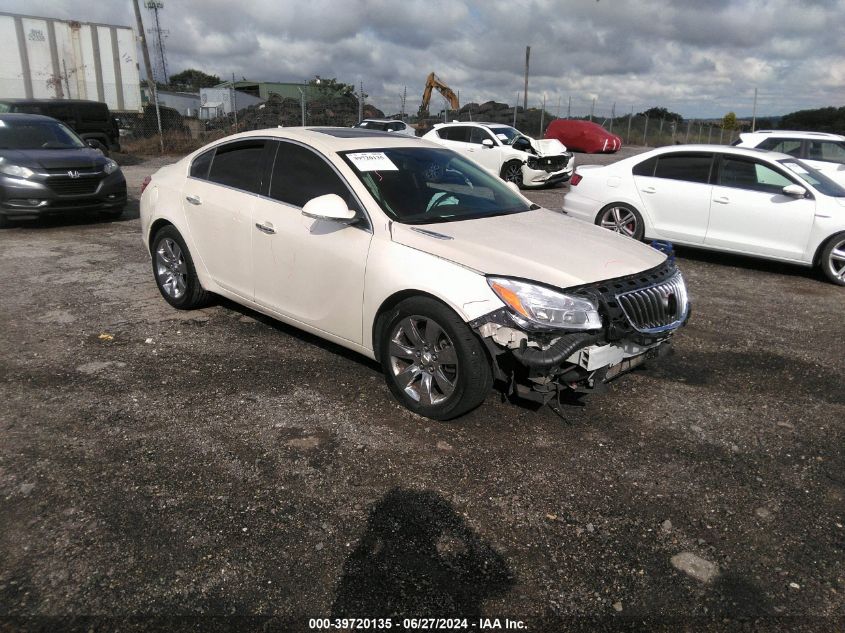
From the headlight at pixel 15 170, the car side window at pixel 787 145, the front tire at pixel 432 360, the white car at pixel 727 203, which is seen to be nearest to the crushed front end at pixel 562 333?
the front tire at pixel 432 360

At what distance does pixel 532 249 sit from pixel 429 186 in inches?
42.0

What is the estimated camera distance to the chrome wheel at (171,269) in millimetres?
5543

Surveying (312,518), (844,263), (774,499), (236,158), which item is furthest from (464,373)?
(844,263)

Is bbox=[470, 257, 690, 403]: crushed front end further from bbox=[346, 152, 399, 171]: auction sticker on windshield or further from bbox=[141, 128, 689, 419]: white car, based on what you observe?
bbox=[346, 152, 399, 171]: auction sticker on windshield

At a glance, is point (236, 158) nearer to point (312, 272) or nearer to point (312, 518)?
point (312, 272)

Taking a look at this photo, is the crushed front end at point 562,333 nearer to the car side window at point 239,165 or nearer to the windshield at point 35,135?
the car side window at point 239,165

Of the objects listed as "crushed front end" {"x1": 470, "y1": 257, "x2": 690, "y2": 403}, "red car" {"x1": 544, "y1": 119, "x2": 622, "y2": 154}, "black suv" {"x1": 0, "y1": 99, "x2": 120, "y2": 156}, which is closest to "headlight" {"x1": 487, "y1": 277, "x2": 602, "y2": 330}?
"crushed front end" {"x1": 470, "y1": 257, "x2": 690, "y2": 403}

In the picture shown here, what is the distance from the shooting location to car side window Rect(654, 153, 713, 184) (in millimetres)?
8164

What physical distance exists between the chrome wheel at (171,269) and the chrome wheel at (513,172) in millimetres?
11354

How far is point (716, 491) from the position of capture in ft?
10.5

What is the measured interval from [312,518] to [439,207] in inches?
89.2

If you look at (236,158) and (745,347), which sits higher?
(236,158)

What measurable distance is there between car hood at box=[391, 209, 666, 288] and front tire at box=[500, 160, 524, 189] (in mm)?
11800

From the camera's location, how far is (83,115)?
1758cm
